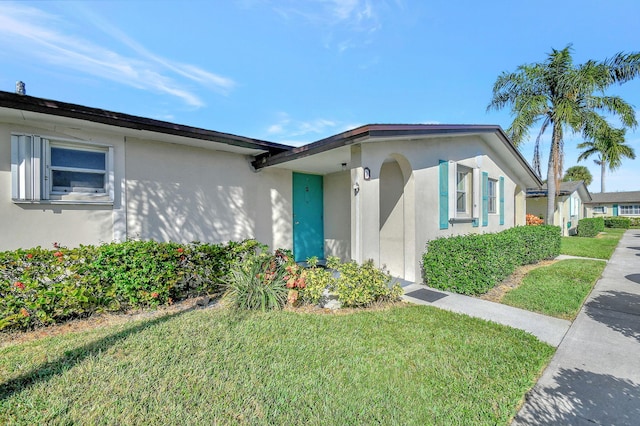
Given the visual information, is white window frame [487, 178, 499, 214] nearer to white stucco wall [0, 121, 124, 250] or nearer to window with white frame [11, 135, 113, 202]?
white stucco wall [0, 121, 124, 250]

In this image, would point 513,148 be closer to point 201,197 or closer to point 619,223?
point 201,197

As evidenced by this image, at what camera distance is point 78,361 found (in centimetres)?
299

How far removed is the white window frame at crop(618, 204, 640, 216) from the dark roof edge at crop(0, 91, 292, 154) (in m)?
46.3

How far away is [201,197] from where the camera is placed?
6336mm

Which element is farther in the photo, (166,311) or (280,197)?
Answer: (280,197)

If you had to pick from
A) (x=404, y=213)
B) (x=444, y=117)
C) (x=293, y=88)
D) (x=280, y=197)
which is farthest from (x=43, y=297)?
(x=444, y=117)

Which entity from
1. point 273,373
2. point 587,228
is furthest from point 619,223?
point 273,373

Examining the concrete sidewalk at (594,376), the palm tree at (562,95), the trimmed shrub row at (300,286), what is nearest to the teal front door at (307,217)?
the trimmed shrub row at (300,286)

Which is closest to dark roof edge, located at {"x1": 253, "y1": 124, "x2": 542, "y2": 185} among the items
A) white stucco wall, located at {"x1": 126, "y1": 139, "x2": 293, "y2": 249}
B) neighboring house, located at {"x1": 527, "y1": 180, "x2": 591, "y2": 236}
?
white stucco wall, located at {"x1": 126, "y1": 139, "x2": 293, "y2": 249}

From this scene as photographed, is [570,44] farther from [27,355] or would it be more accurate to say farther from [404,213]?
[27,355]

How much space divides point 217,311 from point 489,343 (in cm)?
394

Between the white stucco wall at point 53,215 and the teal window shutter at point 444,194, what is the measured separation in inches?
277

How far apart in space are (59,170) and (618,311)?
987cm

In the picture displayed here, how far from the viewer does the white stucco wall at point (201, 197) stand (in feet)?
18.2
